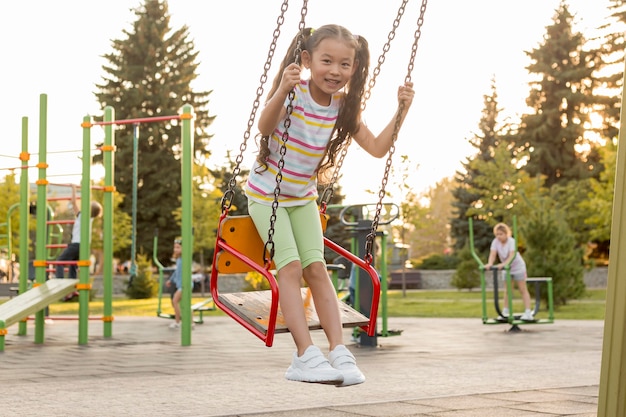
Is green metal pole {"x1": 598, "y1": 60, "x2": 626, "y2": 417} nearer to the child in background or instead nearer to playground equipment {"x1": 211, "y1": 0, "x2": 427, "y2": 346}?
playground equipment {"x1": 211, "y1": 0, "x2": 427, "y2": 346}

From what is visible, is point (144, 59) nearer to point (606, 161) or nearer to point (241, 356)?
point (606, 161)

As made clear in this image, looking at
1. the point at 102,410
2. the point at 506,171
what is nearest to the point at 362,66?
the point at 102,410

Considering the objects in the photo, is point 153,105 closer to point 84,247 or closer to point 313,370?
point 84,247

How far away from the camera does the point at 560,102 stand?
151ft

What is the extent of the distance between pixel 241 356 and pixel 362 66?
5142 mm

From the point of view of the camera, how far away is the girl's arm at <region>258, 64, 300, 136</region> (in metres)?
3.79

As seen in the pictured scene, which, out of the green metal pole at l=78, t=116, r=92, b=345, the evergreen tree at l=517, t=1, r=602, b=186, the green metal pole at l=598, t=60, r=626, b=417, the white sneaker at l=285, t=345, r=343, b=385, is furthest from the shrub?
the green metal pole at l=598, t=60, r=626, b=417

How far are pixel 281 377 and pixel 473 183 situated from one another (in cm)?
3947

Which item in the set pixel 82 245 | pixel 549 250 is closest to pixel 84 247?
pixel 82 245

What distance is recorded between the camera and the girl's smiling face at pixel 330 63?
3980mm

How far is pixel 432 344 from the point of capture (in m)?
10.3

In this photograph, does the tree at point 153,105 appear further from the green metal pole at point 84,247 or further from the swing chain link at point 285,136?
the swing chain link at point 285,136

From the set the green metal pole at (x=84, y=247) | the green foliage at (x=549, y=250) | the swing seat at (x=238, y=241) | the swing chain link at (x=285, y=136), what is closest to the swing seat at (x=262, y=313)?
the swing seat at (x=238, y=241)

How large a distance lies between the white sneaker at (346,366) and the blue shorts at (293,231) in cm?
44
